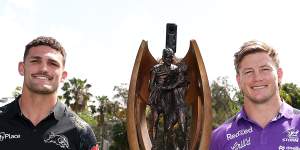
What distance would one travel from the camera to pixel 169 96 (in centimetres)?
741

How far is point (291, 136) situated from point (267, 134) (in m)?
0.24

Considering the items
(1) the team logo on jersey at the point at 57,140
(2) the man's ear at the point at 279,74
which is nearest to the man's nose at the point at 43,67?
(1) the team logo on jersey at the point at 57,140

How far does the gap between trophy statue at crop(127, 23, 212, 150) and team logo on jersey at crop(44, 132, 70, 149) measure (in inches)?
77.0

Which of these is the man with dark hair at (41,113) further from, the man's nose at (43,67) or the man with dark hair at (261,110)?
the man with dark hair at (261,110)

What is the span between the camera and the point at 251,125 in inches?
185

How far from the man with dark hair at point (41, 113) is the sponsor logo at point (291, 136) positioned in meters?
2.15

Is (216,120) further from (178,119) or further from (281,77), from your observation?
(281,77)

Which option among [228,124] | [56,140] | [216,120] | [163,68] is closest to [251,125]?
[228,124]

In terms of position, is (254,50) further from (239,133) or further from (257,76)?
(239,133)

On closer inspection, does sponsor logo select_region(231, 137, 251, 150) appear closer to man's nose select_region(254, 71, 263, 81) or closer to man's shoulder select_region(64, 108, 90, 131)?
man's nose select_region(254, 71, 263, 81)

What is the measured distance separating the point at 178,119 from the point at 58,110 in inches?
110

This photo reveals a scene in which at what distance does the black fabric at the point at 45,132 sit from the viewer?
4.70 meters

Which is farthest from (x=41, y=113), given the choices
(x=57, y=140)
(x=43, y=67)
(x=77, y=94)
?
(x=77, y=94)

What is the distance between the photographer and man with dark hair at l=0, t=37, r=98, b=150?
4730 millimetres
